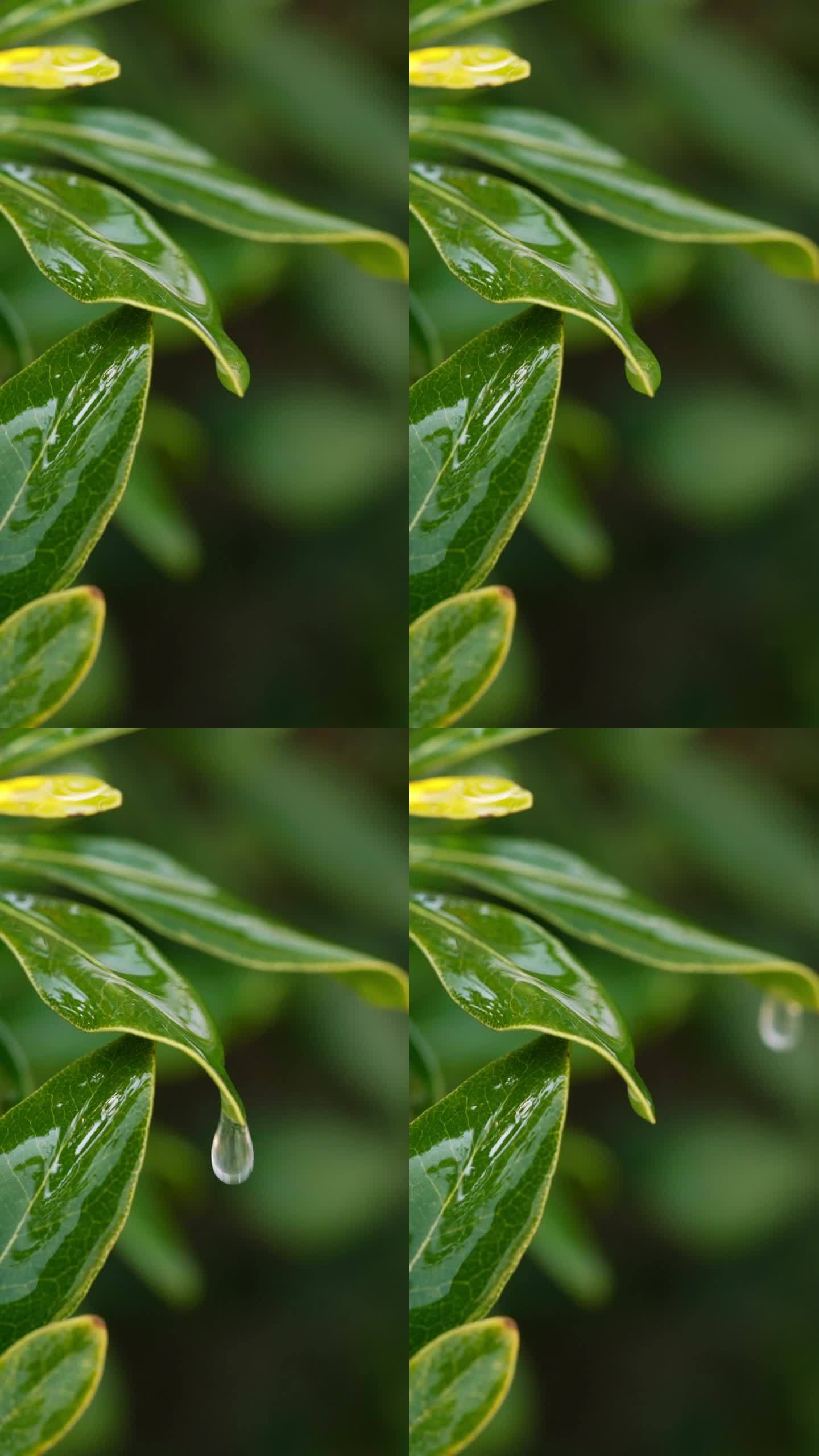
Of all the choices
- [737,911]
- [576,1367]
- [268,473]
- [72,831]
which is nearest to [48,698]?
[72,831]

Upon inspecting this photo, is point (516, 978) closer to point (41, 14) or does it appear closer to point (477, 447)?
point (477, 447)

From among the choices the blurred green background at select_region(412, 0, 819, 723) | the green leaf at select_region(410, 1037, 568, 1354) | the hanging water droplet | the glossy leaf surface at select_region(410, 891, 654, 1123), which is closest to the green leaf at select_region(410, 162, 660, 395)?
the blurred green background at select_region(412, 0, 819, 723)

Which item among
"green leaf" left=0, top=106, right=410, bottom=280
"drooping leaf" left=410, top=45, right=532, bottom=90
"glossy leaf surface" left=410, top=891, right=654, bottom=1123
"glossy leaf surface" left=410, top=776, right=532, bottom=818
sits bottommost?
"glossy leaf surface" left=410, top=891, right=654, bottom=1123

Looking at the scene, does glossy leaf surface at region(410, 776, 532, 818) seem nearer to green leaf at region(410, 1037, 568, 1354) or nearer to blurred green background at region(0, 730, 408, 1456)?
blurred green background at region(0, 730, 408, 1456)

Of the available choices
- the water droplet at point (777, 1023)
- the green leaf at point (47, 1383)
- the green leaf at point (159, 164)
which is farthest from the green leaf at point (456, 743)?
the green leaf at point (47, 1383)

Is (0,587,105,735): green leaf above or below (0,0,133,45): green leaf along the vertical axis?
below

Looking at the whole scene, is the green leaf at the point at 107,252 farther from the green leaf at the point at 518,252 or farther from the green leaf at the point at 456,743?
the green leaf at the point at 456,743

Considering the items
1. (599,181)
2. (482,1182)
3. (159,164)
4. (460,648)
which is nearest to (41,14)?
(159,164)
